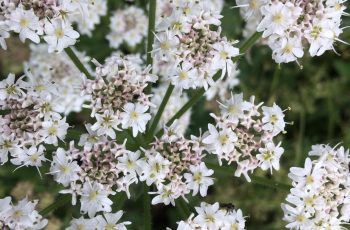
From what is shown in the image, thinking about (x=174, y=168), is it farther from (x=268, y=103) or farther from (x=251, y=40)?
(x=268, y=103)

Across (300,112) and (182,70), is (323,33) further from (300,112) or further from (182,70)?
(300,112)

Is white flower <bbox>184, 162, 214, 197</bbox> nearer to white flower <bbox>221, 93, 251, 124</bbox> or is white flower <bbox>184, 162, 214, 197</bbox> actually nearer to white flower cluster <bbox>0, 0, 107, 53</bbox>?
white flower <bbox>221, 93, 251, 124</bbox>

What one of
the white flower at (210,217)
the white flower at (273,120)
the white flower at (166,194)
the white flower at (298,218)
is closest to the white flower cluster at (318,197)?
the white flower at (298,218)

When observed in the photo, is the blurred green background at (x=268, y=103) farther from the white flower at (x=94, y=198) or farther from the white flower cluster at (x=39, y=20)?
→ the white flower cluster at (x=39, y=20)

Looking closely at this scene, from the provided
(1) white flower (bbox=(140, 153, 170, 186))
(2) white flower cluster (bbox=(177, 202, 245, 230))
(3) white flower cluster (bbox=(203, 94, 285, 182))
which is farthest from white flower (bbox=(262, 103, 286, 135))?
(1) white flower (bbox=(140, 153, 170, 186))

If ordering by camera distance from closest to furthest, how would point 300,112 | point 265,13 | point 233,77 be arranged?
1. point 265,13
2. point 233,77
3. point 300,112

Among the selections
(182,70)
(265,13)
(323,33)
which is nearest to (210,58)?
(182,70)

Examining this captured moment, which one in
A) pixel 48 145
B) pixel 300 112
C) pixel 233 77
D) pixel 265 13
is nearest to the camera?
pixel 265 13
